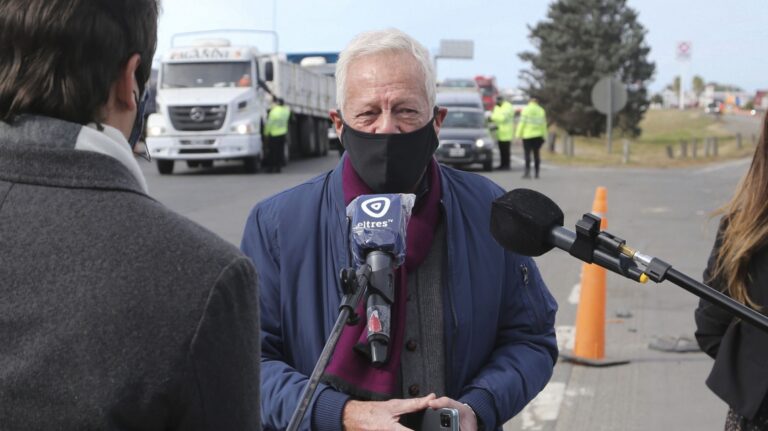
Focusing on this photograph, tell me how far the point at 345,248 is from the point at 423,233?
0.68ft

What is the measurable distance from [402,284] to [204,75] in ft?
75.0

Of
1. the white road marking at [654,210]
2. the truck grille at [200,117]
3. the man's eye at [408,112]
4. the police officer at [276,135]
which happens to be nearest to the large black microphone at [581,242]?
the man's eye at [408,112]

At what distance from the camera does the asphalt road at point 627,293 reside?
6.19m

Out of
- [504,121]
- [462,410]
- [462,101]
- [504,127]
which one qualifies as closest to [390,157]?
[462,410]

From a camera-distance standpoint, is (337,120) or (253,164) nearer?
(337,120)

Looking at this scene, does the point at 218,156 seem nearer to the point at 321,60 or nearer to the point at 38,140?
the point at 321,60

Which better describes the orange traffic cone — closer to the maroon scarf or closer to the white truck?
the maroon scarf

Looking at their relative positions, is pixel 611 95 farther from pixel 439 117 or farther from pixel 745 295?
pixel 439 117

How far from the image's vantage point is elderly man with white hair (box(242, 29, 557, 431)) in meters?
2.59

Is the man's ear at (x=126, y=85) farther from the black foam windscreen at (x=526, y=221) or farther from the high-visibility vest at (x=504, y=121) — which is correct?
the high-visibility vest at (x=504, y=121)

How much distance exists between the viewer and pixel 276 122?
25.5 meters

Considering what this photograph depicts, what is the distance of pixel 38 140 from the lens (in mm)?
1575

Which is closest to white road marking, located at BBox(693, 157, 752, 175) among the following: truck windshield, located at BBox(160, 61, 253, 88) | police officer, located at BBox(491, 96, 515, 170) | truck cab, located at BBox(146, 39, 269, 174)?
police officer, located at BBox(491, 96, 515, 170)

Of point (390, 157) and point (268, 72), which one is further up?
point (390, 157)
